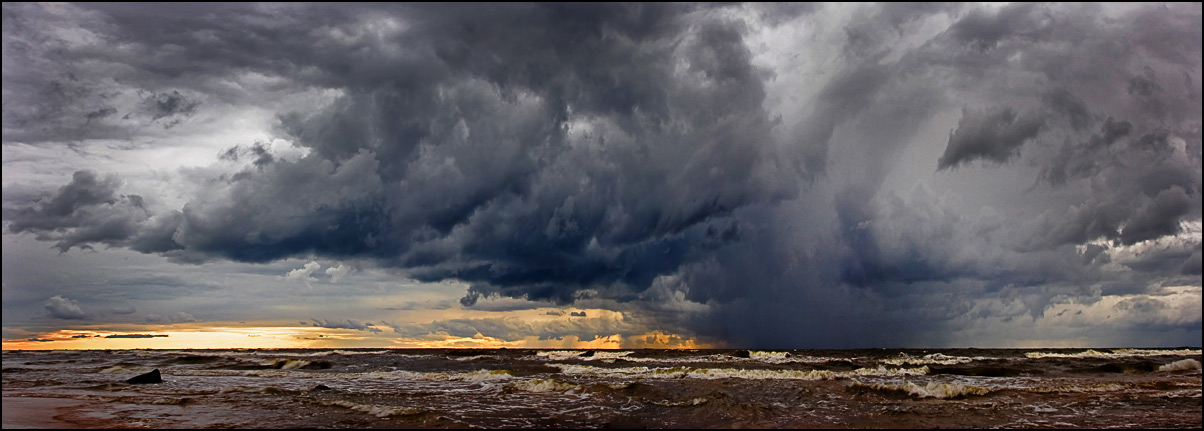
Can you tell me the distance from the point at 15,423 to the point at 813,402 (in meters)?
26.4

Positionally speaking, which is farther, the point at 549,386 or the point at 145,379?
the point at 145,379

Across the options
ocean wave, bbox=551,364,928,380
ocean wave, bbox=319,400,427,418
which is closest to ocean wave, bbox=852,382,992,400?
ocean wave, bbox=551,364,928,380

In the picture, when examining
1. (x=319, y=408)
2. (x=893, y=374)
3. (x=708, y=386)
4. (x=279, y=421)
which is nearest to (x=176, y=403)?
(x=319, y=408)

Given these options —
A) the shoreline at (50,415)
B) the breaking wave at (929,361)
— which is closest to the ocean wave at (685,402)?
the shoreline at (50,415)

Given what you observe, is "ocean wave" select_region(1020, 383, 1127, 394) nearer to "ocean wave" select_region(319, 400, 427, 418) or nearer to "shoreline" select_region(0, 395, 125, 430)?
"ocean wave" select_region(319, 400, 427, 418)

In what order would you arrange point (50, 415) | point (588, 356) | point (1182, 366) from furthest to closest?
point (588, 356) → point (1182, 366) → point (50, 415)

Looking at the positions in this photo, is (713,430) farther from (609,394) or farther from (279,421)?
(279,421)

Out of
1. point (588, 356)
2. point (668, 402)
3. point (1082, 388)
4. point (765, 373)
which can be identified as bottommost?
point (588, 356)

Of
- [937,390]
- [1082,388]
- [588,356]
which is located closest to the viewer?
[937,390]

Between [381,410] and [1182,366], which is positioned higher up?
[1182,366]

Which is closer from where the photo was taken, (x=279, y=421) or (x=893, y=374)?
(x=279, y=421)

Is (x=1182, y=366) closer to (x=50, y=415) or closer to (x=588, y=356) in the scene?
(x=588, y=356)

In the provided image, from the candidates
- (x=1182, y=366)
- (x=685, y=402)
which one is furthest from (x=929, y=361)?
(x=685, y=402)

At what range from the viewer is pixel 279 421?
67.8 feet
